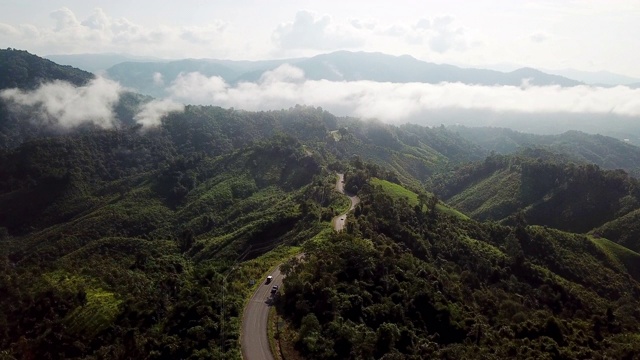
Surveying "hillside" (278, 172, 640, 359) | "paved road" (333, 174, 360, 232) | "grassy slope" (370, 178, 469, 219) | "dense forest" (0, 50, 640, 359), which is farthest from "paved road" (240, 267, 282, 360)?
"grassy slope" (370, 178, 469, 219)

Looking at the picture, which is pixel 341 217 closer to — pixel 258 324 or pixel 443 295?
pixel 443 295

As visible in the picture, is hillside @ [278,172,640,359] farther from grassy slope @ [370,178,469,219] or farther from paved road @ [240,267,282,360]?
grassy slope @ [370,178,469,219]

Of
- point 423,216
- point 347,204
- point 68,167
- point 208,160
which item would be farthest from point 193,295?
point 68,167

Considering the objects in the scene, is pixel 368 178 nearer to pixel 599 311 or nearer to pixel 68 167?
pixel 599 311

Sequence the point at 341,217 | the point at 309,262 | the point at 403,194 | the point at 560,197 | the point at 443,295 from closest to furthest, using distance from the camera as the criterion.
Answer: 1. the point at 309,262
2. the point at 443,295
3. the point at 341,217
4. the point at 403,194
5. the point at 560,197

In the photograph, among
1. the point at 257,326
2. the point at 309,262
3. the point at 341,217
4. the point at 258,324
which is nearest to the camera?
the point at 257,326

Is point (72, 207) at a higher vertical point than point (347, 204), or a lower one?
lower

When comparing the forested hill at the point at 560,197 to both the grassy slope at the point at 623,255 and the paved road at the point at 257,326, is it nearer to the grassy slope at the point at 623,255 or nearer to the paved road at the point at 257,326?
the grassy slope at the point at 623,255

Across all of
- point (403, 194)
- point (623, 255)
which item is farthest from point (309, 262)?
point (623, 255)
